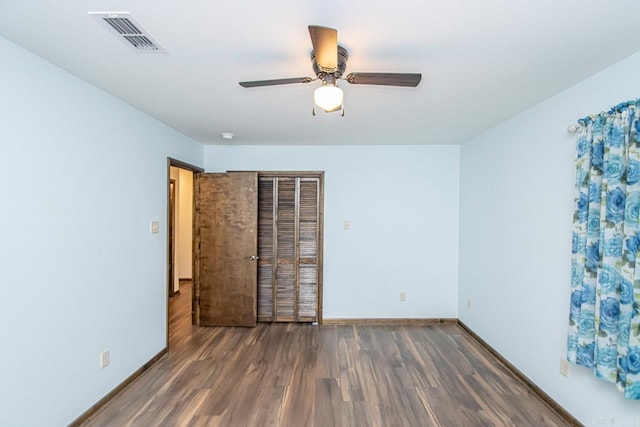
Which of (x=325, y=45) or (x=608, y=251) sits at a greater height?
(x=325, y=45)

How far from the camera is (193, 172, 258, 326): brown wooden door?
153 inches

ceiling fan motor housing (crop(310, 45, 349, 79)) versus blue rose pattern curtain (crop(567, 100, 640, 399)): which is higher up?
ceiling fan motor housing (crop(310, 45, 349, 79))

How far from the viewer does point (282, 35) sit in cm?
151

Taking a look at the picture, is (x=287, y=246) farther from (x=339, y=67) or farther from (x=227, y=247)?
(x=339, y=67)

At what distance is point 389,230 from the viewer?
13.3ft

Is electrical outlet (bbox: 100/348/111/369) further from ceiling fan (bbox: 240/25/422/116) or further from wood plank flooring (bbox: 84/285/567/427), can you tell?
ceiling fan (bbox: 240/25/422/116)

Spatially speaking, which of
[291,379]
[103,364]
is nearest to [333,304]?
[291,379]

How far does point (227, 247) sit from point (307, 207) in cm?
118

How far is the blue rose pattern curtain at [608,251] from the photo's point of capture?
5.34ft

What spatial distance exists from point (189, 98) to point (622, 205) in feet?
9.78

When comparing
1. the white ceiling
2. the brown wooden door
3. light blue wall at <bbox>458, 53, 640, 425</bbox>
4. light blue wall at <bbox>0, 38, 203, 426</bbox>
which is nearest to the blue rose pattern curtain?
light blue wall at <bbox>458, 53, 640, 425</bbox>

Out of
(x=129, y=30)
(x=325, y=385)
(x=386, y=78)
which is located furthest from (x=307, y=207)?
(x=129, y=30)

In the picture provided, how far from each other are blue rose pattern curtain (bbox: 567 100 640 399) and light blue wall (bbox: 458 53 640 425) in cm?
19

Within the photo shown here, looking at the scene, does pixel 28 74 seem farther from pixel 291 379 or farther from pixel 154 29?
pixel 291 379
